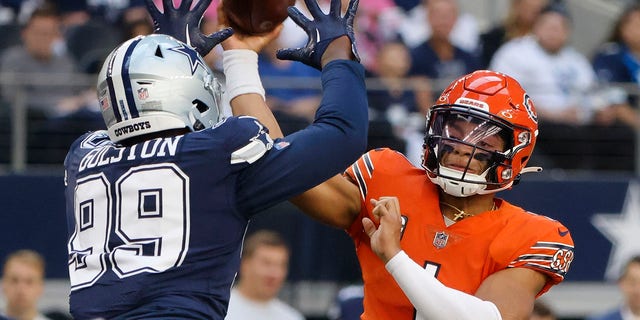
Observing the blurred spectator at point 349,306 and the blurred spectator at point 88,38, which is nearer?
the blurred spectator at point 349,306

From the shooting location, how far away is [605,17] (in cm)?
1180

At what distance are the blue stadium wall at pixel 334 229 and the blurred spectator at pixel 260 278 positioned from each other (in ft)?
2.52

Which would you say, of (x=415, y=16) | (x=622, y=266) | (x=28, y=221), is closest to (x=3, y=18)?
(x=28, y=221)

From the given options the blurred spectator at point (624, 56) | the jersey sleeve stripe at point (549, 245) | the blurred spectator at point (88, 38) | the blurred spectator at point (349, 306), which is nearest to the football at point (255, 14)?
the jersey sleeve stripe at point (549, 245)

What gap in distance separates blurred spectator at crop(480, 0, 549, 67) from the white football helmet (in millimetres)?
6396

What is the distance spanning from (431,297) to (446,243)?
34 centimetres

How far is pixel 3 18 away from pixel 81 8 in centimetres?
62

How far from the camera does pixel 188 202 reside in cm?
344

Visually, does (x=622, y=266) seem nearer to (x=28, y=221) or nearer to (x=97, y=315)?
(x=28, y=221)

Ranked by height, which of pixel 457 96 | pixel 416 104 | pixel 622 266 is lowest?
pixel 622 266

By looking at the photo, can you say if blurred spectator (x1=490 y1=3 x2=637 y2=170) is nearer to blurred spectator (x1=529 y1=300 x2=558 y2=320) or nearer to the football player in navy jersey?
blurred spectator (x1=529 y1=300 x2=558 y2=320)

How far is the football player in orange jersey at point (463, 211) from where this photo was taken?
4.04 meters

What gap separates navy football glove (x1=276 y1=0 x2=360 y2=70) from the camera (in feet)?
12.1

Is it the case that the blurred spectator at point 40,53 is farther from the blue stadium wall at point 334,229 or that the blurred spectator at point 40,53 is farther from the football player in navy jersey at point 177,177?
the football player in navy jersey at point 177,177
